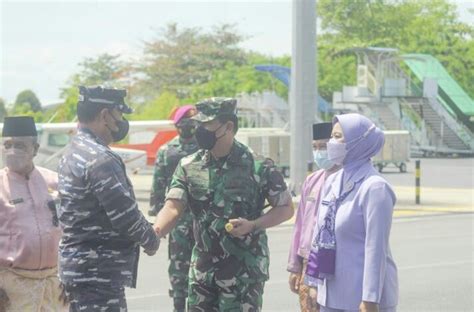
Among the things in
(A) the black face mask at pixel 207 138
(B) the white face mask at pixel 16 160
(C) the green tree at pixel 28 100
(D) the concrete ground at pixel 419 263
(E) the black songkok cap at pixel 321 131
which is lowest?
(C) the green tree at pixel 28 100

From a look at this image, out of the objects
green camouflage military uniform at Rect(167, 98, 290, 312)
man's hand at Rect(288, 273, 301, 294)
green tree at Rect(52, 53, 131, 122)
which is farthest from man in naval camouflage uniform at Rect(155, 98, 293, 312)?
green tree at Rect(52, 53, 131, 122)

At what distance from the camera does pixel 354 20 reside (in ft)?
249

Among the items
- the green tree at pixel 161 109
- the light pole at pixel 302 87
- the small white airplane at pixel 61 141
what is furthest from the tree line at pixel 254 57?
the light pole at pixel 302 87

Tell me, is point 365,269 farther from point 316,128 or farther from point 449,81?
point 449,81

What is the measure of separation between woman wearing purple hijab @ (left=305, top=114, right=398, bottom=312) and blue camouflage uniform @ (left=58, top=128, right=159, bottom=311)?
3.09 ft

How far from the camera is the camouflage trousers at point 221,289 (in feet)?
20.7

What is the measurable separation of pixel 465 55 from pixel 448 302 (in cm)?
6076

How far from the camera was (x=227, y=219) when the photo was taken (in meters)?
6.29

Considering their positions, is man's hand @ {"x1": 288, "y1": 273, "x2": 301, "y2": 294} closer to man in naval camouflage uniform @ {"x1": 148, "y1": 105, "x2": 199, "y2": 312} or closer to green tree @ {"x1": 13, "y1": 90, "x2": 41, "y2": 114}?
man in naval camouflage uniform @ {"x1": 148, "y1": 105, "x2": 199, "y2": 312}

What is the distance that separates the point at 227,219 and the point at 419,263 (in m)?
8.55

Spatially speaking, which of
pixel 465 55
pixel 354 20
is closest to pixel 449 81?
pixel 465 55

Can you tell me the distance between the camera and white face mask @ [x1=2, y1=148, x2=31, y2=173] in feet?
22.2

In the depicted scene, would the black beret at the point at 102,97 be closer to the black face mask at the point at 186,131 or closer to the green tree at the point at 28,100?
the black face mask at the point at 186,131

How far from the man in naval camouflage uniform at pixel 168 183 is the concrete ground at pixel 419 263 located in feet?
7.00
